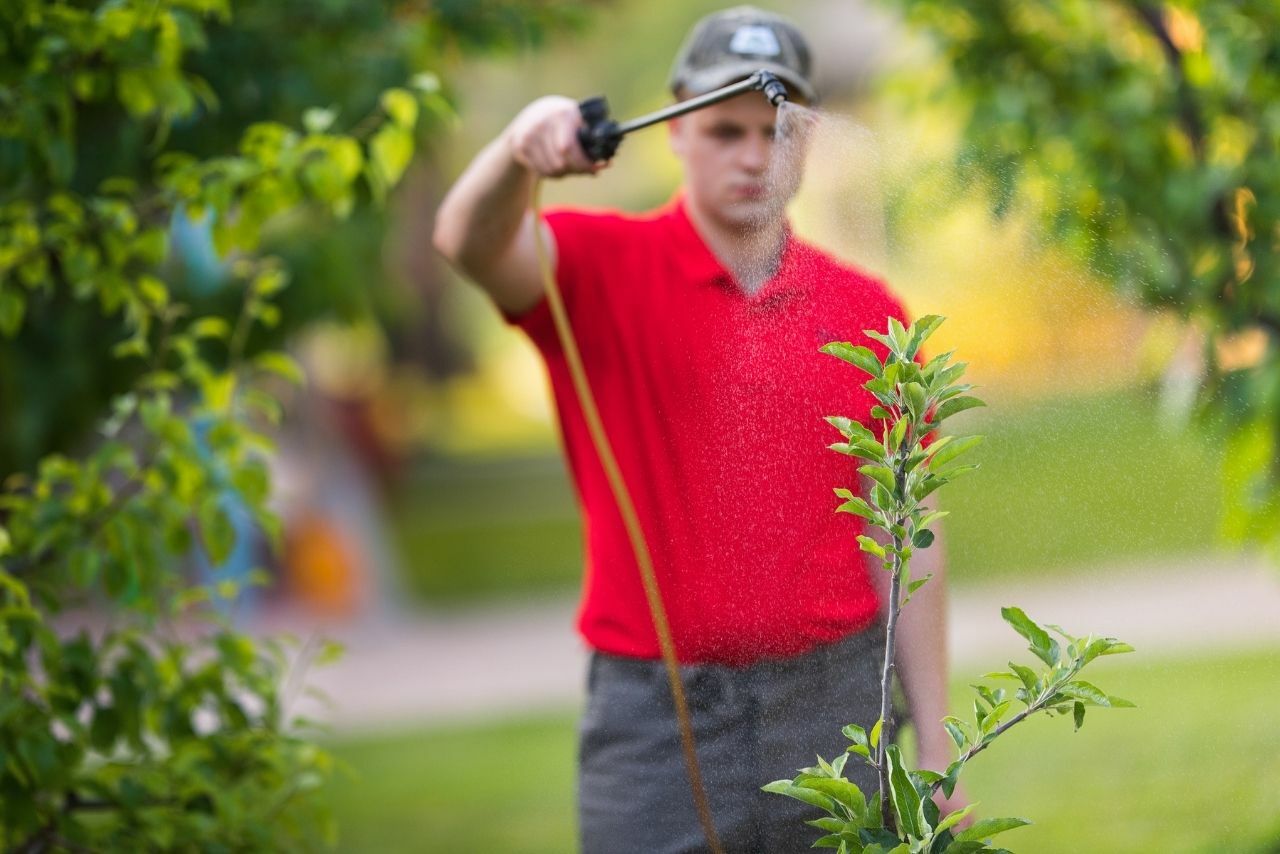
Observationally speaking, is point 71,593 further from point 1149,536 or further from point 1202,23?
point 1202,23

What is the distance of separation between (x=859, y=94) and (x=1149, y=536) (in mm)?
15045

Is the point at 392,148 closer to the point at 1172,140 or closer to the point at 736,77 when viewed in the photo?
the point at 736,77

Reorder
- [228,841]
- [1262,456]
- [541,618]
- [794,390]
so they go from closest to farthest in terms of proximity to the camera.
→ 1. [794,390]
2. [228,841]
3. [1262,456]
4. [541,618]

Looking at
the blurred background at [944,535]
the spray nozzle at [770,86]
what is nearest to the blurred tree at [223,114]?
the blurred background at [944,535]

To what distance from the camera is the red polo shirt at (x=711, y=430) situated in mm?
2090

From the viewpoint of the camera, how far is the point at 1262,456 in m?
3.50

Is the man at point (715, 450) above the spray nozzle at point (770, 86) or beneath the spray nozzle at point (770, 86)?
beneath

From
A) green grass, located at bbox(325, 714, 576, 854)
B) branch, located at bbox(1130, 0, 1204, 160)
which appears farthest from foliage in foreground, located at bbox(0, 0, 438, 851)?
green grass, located at bbox(325, 714, 576, 854)

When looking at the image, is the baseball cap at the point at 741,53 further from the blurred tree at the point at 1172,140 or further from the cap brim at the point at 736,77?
the blurred tree at the point at 1172,140

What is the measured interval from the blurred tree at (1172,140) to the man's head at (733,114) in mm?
690

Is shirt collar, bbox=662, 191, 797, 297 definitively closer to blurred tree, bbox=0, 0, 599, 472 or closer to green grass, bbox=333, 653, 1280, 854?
blurred tree, bbox=0, 0, 599, 472

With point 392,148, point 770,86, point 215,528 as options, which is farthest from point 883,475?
point 215,528

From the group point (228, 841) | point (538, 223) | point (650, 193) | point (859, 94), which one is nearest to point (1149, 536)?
point (538, 223)

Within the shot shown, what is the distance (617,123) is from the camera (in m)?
2.36
